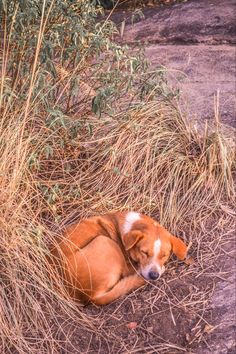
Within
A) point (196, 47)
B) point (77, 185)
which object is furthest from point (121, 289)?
point (196, 47)

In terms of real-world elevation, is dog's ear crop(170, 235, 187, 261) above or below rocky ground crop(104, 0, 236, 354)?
above

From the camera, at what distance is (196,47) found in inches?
305

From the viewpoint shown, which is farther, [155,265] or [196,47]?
[196,47]

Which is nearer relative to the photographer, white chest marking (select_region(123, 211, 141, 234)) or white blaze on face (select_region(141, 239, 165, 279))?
white blaze on face (select_region(141, 239, 165, 279))

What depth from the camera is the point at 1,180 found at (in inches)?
170

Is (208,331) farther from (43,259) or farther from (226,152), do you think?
(226,152)

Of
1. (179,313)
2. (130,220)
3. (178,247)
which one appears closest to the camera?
(179,313)

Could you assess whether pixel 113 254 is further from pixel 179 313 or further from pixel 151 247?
pixel 179 313

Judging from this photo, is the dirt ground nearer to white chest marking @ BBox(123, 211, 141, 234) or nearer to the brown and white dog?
the brown and white dog

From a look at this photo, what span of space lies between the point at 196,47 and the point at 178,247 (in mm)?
3974

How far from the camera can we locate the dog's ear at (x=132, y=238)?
4.25m

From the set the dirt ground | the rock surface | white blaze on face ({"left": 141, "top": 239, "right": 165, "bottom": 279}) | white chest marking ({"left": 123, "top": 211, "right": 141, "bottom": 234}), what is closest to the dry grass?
the dirt ground

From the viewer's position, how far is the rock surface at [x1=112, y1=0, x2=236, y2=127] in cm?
630

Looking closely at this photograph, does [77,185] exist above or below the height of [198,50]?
above
